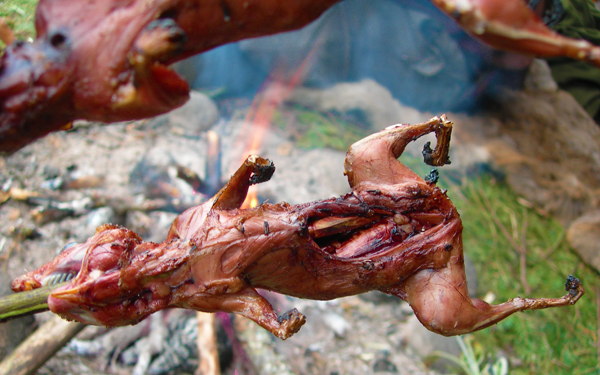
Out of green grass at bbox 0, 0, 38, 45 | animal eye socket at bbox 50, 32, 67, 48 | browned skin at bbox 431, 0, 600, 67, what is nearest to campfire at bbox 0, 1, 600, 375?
browned skin at bbox 431, 0, 600, 67

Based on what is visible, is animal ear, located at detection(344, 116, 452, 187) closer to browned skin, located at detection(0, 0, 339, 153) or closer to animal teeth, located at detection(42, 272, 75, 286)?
browned skin, located at detection(0, 0, 339, 153)

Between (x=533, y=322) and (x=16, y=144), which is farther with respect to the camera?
(x=533, y=322)

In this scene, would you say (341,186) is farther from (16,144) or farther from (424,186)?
(16,144)

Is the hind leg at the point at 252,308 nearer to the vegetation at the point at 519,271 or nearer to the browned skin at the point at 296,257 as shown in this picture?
the browned skin at the point at 296,257

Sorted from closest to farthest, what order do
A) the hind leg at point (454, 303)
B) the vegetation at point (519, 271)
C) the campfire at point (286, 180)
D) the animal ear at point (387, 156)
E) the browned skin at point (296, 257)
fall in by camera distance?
the browned skin at point (296, 257), the hind leg at point (454, 303), the animal ear at point (387, 156), the campfire at point (286, 180), the vegetation at point (519, 271)

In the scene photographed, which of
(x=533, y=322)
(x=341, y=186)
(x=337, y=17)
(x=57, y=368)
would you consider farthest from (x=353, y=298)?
(x=337, y=17)

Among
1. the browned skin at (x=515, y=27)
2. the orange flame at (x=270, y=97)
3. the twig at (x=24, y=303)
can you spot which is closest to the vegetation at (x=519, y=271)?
the orange flame at (x=270, y=97)

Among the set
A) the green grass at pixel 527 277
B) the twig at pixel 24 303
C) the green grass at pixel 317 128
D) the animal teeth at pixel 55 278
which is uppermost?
the twig at pixel 24 303
